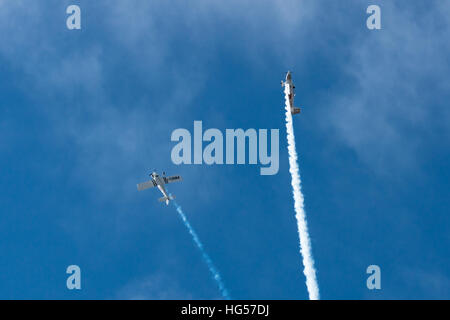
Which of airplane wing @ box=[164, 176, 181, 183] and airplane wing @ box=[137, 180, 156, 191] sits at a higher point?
airplane wing @ box=[164, 176, 181, 183]

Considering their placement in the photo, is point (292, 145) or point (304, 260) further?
point (292, 145)

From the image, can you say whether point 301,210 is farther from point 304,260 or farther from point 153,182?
point 153,182

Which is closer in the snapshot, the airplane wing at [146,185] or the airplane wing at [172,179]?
the airplane wing at [146,185]

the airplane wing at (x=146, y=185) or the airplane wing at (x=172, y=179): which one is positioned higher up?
the airplane wing at (x=172, y=179)

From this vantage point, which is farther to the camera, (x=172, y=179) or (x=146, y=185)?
(x=172, y=179)

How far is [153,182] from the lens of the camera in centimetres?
18962

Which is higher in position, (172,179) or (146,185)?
(172,179)

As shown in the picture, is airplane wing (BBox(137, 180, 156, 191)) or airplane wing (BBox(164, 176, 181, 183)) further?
airplane wing (BBox(164, 176, 181, 183))
